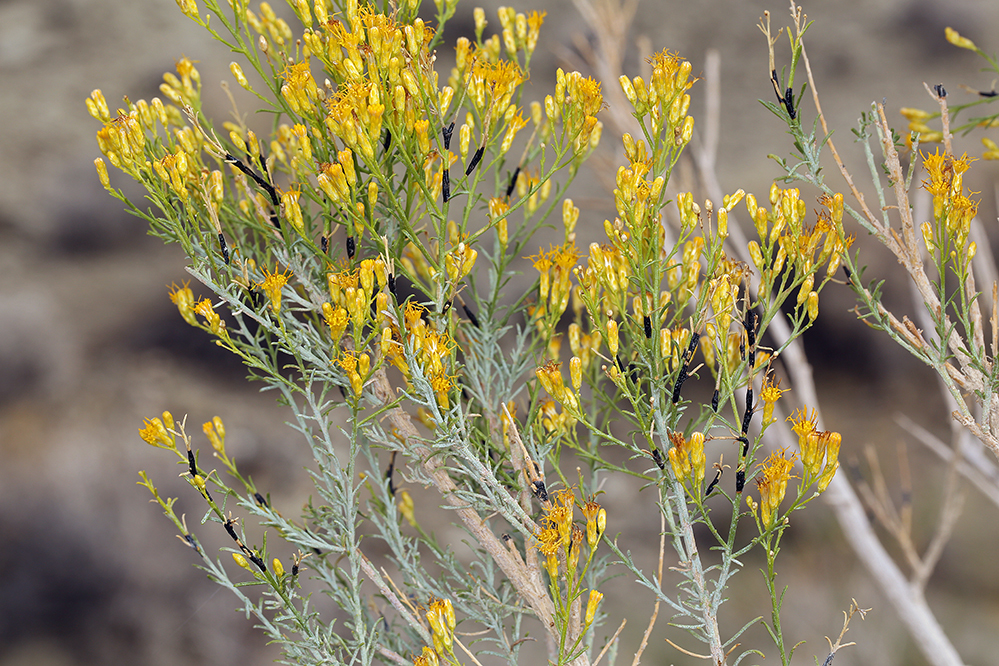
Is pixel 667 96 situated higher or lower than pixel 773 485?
higher

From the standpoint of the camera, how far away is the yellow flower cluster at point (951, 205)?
0.40 metres

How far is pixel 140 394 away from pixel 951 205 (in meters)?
1.75

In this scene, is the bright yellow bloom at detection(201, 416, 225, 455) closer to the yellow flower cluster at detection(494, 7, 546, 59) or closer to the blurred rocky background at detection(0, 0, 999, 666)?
the yellow flower cluster at detection(494, 7, 546, 59)

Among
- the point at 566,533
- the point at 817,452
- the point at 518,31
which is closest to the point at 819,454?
the point at 817,452

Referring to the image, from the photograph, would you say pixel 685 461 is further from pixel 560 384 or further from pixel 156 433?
pixel 156 433

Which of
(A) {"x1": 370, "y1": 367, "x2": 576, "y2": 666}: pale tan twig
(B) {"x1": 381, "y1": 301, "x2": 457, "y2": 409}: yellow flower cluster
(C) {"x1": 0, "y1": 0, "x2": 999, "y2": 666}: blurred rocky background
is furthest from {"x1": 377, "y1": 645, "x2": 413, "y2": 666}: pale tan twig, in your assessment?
(C) {"x1": 0, "y1": 0, "x2": 999, "y2": 666}: blurred rocky background

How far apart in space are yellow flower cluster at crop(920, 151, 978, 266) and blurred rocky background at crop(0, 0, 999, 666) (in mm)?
965

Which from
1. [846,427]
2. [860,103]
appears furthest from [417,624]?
[860,103]

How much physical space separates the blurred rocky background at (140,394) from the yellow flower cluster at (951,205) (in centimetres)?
96

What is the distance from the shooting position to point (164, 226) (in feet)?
1.48

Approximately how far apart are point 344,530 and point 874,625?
1799mm

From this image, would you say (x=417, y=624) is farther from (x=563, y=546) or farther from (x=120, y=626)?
(x=120, y=626)

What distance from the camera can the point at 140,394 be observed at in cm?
163

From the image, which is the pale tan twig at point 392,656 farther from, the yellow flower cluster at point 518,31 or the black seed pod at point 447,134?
the yellow flower cluster at point 518,31
